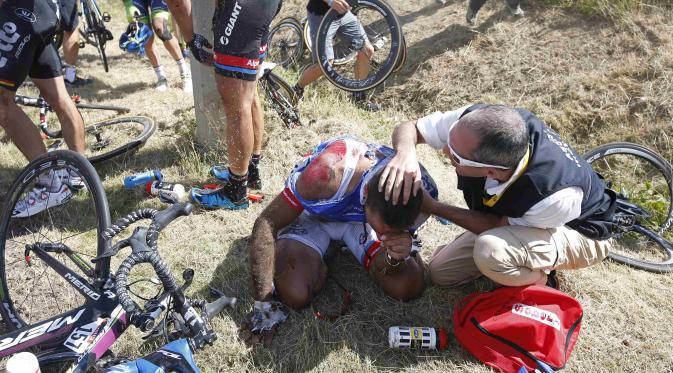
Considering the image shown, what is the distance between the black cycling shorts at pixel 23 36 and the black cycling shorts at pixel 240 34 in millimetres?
1061

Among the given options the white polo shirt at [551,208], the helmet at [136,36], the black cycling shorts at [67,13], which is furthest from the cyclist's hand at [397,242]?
the helmet at [136,36]

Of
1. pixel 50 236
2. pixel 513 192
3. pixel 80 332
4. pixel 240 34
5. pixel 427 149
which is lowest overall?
pixel 427 149

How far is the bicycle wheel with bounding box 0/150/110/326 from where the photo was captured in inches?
98.7

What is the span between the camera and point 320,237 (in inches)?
116

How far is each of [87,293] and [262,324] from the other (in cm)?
83

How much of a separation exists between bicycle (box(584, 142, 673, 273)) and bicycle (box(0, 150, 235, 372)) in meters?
2.29

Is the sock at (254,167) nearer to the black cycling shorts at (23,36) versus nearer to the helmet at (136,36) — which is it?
the black cycling shorts at (23,36)

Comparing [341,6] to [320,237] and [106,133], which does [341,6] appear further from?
[320,237]

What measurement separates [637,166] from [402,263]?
261 cm

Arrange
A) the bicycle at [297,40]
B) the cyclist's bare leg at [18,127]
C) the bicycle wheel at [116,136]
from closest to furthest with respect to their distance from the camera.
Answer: the cyclist's bare leg at [18,127]
the bicycle wheel at [116,136]
the bicycle at [297,40]

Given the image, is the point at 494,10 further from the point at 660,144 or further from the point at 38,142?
the point at 38,142

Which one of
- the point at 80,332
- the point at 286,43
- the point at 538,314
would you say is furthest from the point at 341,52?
the point at 80,332

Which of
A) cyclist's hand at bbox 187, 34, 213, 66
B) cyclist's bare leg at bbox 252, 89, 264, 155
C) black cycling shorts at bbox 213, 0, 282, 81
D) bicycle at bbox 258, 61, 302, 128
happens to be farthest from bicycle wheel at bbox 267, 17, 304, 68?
black cycling shorts at bbox 213, 0, 282, 81

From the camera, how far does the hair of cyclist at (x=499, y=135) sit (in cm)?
215
